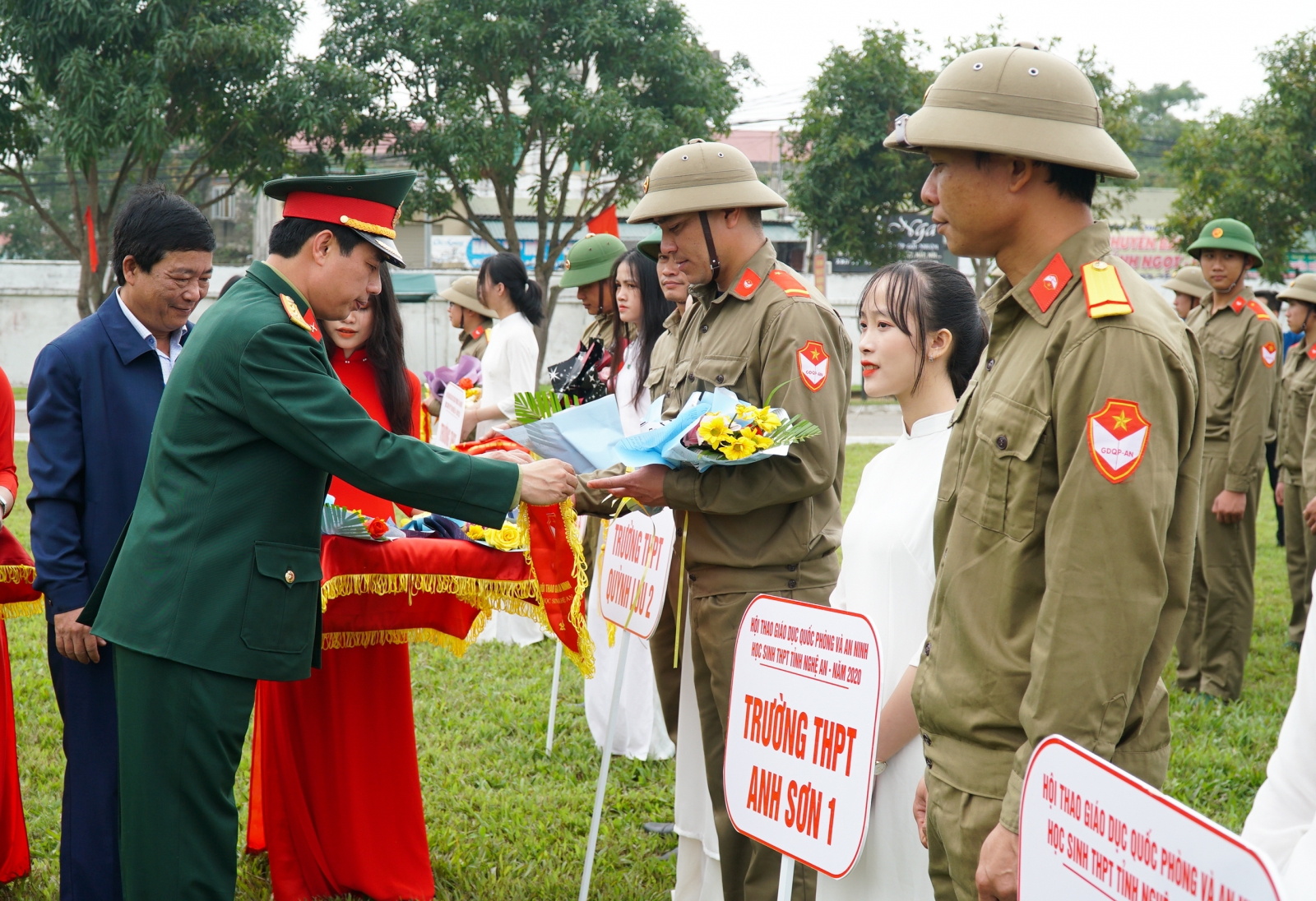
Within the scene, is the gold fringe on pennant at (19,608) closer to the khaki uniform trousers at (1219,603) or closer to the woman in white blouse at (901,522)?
the woman in white blouse at (901,522)

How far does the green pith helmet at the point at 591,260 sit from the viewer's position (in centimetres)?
576

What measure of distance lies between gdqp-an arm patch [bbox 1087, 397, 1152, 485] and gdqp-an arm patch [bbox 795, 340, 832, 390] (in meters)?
1.43

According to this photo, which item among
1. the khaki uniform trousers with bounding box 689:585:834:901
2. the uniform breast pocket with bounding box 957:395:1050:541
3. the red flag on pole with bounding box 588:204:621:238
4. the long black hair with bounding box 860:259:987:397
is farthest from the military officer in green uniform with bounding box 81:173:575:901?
the red flag on pole with bounding box 588:204:621:238

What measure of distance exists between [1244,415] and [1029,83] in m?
4.71

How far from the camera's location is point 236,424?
8.56 ft

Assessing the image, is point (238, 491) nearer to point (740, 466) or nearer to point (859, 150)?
point (740, 466)

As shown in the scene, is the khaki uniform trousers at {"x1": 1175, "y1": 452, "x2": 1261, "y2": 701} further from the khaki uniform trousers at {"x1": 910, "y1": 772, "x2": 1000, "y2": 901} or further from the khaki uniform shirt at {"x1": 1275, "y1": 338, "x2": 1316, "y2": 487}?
the khaki uniform trousers at {"x1": 910, "y1": 772, "x2": 1000, "y2": 901}

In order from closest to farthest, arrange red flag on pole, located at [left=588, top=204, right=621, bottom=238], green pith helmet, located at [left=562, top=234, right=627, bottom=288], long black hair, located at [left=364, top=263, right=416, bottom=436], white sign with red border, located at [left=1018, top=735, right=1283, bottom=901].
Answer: white sign with red border, located at [left=1018, top=735, right=1283, bottom=901], long black hair, located at [left=364, top=263, right=416, bottom=436], green pith helmet, located at [left=562, top=234, right=627, bottom=288], red flag on pole, located at [left=588, top=204, right=621, bottom=238]

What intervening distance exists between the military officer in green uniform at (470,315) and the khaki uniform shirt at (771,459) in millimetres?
4470

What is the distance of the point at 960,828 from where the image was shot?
1.86 meters

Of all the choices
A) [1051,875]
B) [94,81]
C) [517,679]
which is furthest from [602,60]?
[1051,875]

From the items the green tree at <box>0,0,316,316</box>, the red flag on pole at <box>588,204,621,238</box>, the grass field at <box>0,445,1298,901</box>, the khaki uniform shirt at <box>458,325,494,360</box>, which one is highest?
the green tree at <box>0,0,316,316</box>

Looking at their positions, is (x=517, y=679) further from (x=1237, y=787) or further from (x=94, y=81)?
(x=94, y=81)

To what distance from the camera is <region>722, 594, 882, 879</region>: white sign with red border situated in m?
2.07
